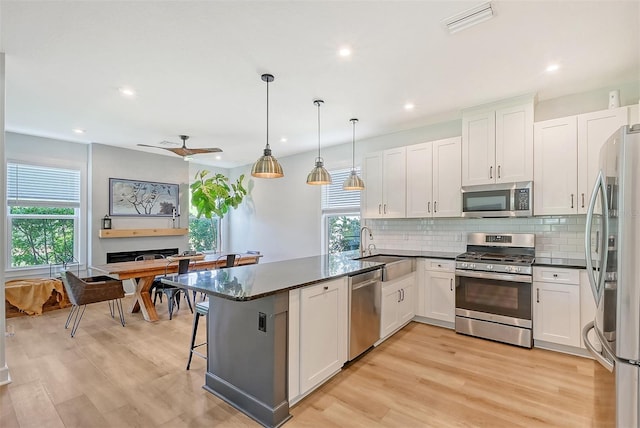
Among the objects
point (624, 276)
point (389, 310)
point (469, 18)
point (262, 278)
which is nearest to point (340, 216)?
point (389, 310)

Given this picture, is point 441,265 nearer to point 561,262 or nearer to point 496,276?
point 496,276

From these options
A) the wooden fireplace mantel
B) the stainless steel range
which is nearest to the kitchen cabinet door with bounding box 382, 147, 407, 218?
the stainless steel range

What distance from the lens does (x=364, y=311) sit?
9.70 feet

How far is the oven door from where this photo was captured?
3.21m

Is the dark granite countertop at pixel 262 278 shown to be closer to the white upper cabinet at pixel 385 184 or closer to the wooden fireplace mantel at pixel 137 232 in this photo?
the white upper cabinet at pixel 385 184

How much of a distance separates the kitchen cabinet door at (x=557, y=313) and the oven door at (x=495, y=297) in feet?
0.30

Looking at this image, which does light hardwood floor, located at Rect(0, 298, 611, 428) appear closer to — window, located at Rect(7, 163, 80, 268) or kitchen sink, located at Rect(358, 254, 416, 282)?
kitchen sink, located at Rect(358, 254, 416, 282)

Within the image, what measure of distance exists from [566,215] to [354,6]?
3.10 metres

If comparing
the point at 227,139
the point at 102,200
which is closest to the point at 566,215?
the point at 227,139

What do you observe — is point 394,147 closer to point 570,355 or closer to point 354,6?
point 354,6

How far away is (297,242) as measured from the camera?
6090 millimetres

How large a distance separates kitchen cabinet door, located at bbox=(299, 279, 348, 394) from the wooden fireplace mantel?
4.78 m

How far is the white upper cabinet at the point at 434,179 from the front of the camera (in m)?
3.87

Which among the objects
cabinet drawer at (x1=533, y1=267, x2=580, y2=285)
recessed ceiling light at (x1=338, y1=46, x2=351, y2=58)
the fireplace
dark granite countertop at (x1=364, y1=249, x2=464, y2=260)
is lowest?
the fireplace
